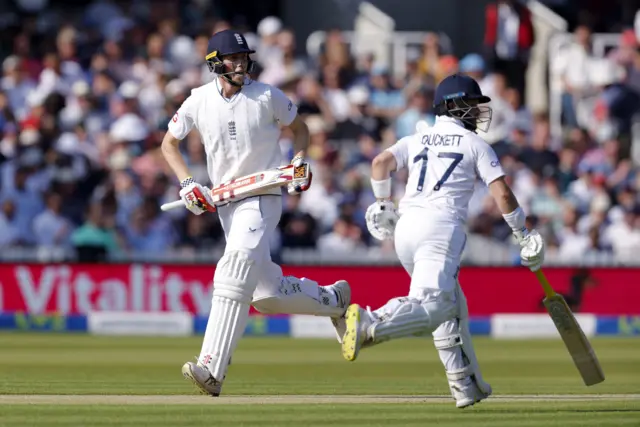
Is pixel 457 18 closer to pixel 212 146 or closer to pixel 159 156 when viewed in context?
pixel 159 156

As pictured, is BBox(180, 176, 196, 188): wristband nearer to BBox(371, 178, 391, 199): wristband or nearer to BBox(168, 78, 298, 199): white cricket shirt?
BBox(168, 78, 298, 199): white cricket shirt

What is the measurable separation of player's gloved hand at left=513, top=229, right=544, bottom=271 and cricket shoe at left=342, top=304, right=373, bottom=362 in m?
0.87

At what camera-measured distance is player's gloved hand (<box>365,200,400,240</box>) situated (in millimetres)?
6789

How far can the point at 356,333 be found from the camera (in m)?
6.04

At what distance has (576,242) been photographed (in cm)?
1327

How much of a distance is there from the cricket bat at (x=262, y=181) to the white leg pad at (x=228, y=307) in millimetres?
292

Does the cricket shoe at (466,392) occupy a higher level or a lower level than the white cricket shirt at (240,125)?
lower

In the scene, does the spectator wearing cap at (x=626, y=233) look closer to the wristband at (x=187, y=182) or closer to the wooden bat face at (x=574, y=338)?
the wooden bat face at (x=574, y=338)

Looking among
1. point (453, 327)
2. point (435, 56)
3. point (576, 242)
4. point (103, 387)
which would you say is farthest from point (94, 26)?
point (453, 327)

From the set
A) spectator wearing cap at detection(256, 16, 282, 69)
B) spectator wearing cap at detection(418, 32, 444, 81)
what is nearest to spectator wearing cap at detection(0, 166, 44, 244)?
spectator wearing cap at detection(256, 16, 282, 69)

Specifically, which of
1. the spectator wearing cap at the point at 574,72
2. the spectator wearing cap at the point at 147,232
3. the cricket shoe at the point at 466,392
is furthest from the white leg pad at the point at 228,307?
the spectator wearing cap at the point at 574,72

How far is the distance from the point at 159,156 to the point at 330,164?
5.13ft

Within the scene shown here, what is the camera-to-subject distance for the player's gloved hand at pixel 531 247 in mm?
6539

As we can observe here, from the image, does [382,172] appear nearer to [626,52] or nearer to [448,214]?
[448,214]
